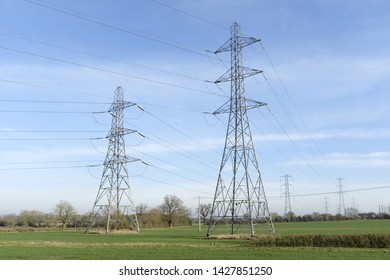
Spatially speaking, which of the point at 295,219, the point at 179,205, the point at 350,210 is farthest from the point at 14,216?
the point at 350,210

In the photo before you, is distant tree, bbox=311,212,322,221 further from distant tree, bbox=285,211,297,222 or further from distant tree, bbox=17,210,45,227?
distant tree, bbox=17,210,45,227

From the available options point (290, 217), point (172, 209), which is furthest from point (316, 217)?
point (172, 209)

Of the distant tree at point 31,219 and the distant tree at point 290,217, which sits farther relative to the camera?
the distant tree at point 290,217

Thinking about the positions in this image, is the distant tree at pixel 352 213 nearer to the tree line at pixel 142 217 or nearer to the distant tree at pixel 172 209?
the tree line at pixel 142 217

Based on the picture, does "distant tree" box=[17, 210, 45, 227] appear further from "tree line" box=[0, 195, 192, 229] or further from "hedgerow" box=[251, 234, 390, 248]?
"hedgerow" box=[251, 234, 390, 248]

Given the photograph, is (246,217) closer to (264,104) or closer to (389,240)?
(264,104)

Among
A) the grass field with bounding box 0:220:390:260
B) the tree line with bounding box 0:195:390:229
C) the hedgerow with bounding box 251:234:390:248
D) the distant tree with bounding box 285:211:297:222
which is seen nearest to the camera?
the grass field with bounding box 0:220:390:260

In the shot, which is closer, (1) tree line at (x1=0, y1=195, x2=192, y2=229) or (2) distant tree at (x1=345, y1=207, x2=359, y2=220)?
(1) tree line at (x1=0, y1=195, x2=192, y2=229)

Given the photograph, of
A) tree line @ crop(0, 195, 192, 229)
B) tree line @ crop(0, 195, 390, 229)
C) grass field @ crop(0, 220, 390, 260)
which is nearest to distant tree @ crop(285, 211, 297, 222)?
tree line @ crop(0, 195, 390, 229)

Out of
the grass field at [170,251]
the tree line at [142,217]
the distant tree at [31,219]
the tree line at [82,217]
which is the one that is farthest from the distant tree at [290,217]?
the grass field at [170,251]

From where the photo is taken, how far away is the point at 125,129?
6150 centimetres

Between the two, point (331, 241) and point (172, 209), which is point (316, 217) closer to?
point (172, 209)

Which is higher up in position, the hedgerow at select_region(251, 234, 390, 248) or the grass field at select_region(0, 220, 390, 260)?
the hedgerow at select_region(251, 234, 390, 248)

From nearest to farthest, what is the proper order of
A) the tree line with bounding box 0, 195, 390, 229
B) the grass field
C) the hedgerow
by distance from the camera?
the grass field
the hedgerow
the tree line with bounding box 0, 195, 390, 229
